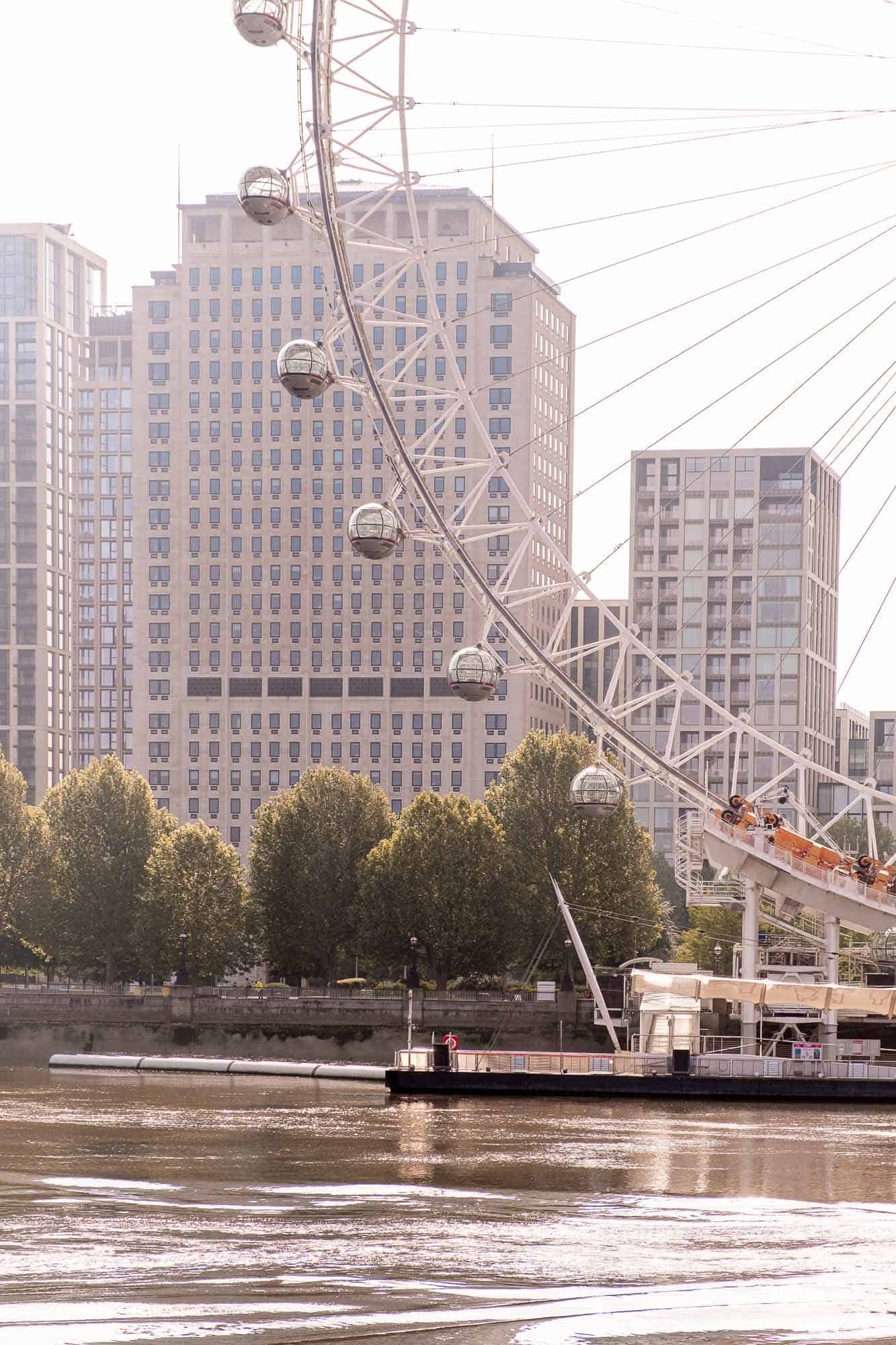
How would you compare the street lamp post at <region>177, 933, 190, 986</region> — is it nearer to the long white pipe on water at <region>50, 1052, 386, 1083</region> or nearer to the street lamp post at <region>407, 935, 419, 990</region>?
the street lamp post at <region>407, 935, 419, 990</region>

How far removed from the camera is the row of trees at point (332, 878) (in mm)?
118938

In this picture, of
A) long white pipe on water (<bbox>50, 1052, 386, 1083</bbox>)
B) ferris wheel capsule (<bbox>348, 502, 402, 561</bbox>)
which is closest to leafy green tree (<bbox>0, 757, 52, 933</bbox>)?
long white pipe on water (<bbox>50, 1052, 386, 1083</bbox>)

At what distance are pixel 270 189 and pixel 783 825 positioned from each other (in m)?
37.6

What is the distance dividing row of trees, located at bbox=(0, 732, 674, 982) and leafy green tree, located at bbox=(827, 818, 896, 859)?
4477 cm

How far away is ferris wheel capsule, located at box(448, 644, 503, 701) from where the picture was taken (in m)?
65.9

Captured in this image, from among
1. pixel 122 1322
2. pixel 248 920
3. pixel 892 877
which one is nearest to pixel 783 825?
pixel 892 877

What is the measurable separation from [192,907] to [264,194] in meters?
69.5

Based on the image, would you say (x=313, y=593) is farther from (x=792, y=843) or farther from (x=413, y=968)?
(x=792, y=843)

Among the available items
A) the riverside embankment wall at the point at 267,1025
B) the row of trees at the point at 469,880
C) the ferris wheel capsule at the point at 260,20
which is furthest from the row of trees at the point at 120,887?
the ferris wheel capsule at the point at 260,20

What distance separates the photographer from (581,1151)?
53.0 m

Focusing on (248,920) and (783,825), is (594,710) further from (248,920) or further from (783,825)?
(248,920)

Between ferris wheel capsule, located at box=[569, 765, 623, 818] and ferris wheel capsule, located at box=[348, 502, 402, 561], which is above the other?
ferris wheel capsule, located at box=[348, 502, 402, 561]

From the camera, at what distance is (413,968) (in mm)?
119375

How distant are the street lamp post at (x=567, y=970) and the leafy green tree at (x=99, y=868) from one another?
24846 millimetres
